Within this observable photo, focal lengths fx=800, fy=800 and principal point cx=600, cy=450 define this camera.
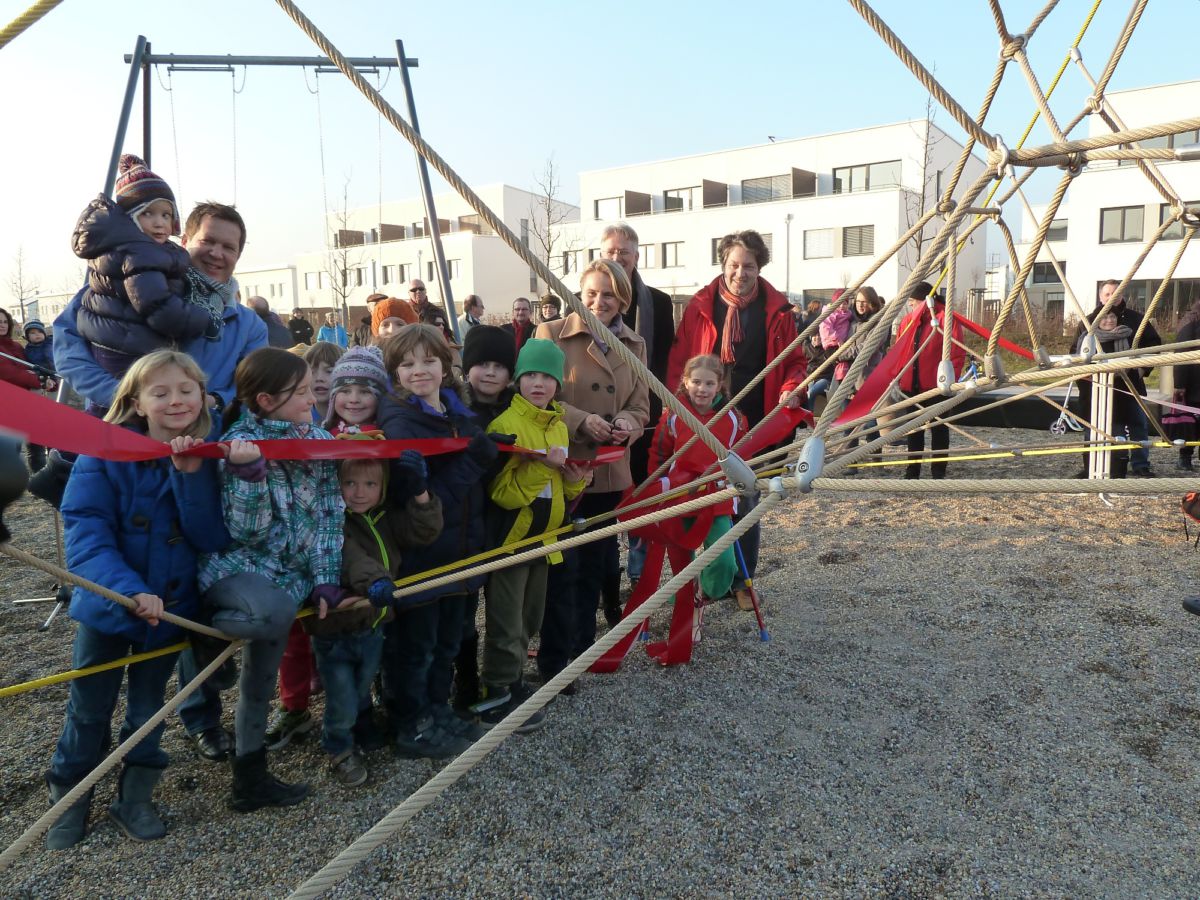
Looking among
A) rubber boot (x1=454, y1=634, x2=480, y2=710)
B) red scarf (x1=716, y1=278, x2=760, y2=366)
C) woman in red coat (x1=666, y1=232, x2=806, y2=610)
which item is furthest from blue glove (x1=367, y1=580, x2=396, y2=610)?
red scarf (x1=716, y1=278, x2=760, y2=366)

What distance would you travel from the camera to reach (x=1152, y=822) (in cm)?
196

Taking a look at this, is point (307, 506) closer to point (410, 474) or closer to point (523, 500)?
point (410, 474)

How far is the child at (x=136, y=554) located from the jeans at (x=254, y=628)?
0.32ft

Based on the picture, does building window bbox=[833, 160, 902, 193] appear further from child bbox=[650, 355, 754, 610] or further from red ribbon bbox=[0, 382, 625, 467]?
red ribbon bbox=[0, 382, 625, 467]

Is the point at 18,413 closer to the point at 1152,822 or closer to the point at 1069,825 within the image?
the point at 1069,825

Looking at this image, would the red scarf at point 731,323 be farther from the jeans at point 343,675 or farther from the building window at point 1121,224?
the building window at point 1121,224

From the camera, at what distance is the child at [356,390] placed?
89.0 inches

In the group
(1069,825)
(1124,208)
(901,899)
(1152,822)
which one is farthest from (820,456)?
(1124,208)

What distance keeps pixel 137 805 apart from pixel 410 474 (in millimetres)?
1017

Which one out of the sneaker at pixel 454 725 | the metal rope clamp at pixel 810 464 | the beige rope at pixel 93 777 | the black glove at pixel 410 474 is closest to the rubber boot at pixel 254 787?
the beige rope at pixel 93 777

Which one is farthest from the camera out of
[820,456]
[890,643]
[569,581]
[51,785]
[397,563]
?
[890,643]

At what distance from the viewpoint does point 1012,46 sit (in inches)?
103

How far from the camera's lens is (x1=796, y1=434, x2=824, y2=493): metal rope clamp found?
1.63m

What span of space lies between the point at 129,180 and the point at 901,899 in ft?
8.75
